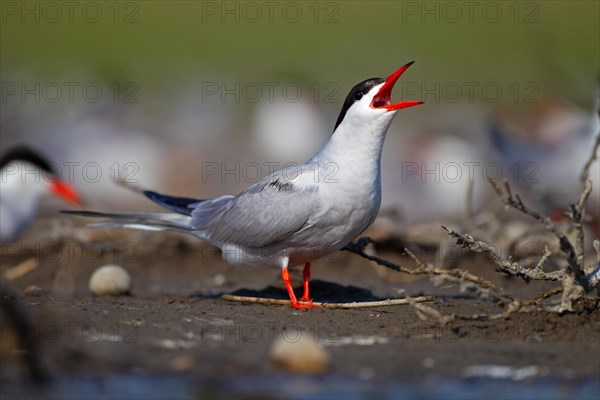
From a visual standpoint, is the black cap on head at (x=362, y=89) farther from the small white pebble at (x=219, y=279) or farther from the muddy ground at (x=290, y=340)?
the small white pebble at (x=219, y=279)

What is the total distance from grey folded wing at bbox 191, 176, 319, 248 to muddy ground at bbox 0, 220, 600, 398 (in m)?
0.39

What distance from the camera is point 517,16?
63.1 ft

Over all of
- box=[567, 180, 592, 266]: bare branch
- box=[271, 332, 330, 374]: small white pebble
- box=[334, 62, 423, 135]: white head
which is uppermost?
box=[334, 62, 423, 135]: white head

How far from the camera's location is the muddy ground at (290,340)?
3834 mm

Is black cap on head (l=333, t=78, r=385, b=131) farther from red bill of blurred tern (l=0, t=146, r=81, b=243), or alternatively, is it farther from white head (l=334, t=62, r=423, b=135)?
red bill of blurred tern (l=0, t=146, r=81, b=243)

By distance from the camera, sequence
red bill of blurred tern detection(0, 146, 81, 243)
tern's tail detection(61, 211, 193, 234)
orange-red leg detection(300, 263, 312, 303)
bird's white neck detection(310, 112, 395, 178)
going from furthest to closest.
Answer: red bill of blurred tern detection(0, 146, 81, 243) < tern's tail detection(61, 211, 193, 234) < orange-red leg detection(300, 263, 312, 303) < bird's white neck detection(310, 112, 395, 178)

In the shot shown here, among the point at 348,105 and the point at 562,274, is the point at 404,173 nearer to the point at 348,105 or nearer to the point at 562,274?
the point at 348,105

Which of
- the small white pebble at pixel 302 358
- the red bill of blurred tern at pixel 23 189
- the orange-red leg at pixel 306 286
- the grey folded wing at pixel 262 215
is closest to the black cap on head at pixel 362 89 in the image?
the grey folded wing at pixel 262 215

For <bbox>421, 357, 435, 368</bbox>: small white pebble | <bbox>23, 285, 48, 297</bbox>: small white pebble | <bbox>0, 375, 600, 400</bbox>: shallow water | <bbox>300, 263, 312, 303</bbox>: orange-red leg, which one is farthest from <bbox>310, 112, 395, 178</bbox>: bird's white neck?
<bbox>23, 285, 48, 297</bbox>: small white pebble

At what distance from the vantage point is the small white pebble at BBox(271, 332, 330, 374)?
3.95m

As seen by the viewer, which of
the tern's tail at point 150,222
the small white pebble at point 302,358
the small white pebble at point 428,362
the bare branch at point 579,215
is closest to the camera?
the small white pebble at point 302,358

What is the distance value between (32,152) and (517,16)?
44.5 feet

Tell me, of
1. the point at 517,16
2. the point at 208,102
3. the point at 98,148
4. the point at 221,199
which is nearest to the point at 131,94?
the point at 208,102

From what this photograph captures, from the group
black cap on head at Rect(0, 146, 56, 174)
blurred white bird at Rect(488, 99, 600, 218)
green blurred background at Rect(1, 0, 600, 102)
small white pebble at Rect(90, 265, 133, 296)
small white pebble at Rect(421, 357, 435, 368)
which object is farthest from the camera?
green blurred background at Rect(1, 0, 600, 102)
